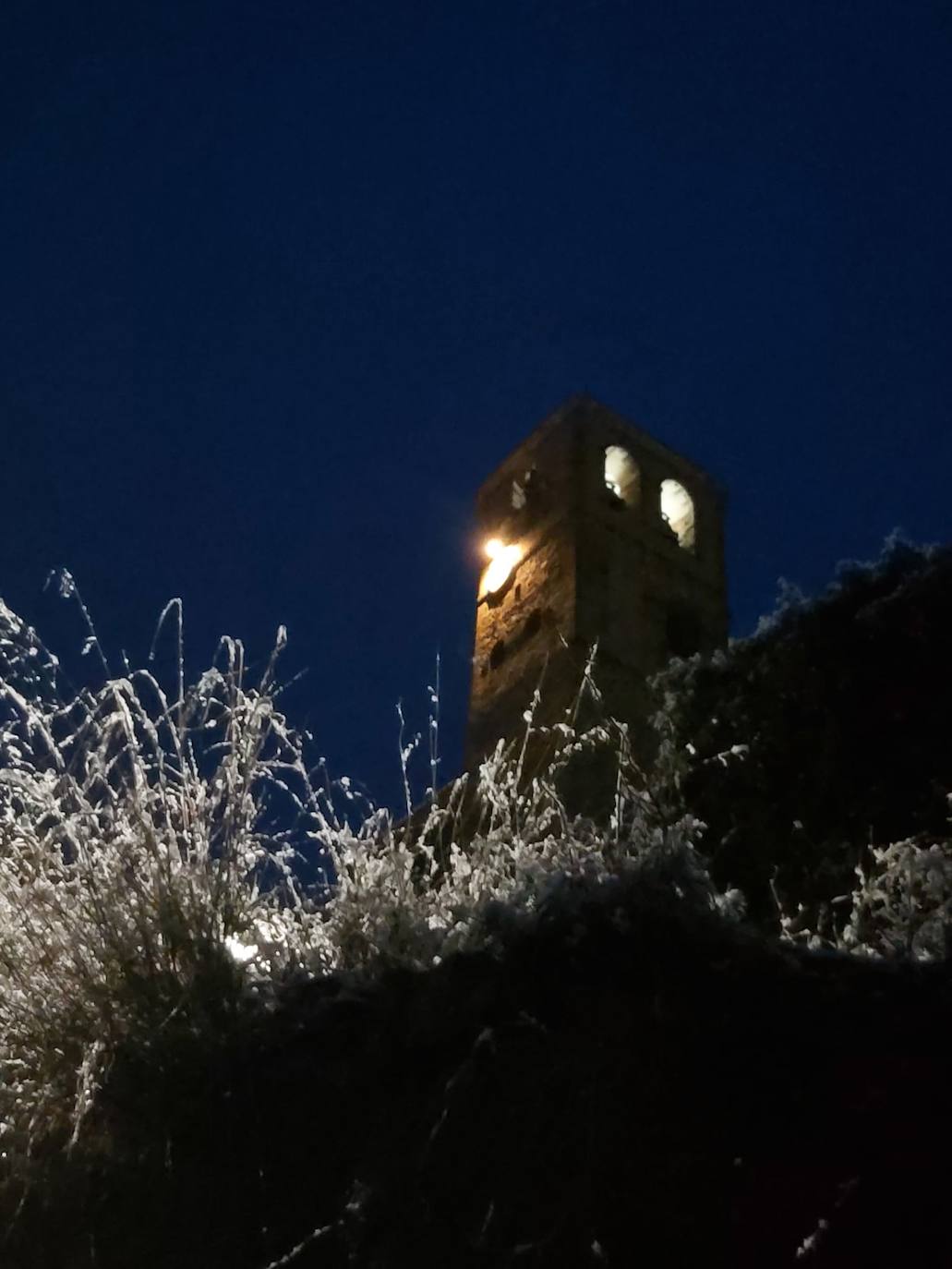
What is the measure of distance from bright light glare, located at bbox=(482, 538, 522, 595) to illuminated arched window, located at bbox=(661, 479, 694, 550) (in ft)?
6.09

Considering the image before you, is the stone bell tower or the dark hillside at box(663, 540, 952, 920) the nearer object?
the dark hillside at box(663, 540, 952, 920)

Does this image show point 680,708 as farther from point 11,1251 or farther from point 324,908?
point 11,1251

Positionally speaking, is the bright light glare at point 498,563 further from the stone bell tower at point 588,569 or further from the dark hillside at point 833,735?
the dark hillside at point 833,735

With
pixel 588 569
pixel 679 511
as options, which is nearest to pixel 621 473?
pixel 679 511

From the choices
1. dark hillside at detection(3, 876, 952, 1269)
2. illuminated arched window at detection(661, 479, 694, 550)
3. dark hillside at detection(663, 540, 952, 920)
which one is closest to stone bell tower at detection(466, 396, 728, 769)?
illuminated arched window at detection(661, 479, 694, 550)

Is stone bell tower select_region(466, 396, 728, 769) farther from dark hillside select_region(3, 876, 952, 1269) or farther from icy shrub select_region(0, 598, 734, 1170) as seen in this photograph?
dark hillside select_region(3, 876, 952, 1269)

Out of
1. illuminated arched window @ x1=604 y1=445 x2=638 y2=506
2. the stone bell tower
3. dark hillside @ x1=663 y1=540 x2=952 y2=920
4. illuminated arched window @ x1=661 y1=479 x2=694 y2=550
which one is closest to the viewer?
dark hillside @ x1=663 y1=540 x2=952 y2=920

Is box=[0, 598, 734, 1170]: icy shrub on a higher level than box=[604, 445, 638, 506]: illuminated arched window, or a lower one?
lower

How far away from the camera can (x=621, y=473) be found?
1395 cm

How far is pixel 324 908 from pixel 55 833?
911 mm

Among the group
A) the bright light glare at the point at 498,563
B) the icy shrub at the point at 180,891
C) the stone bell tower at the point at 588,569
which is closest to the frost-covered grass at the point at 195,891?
the icy shrub at the point at 180,891

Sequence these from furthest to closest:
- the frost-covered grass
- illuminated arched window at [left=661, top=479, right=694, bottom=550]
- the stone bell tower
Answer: illuminated arched window at [left=661, top=479, right=694, bottom=550]
the stone bell tower
the frost-covered grass

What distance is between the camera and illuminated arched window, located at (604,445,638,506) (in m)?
13.6

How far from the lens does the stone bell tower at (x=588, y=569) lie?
11.4 meters
